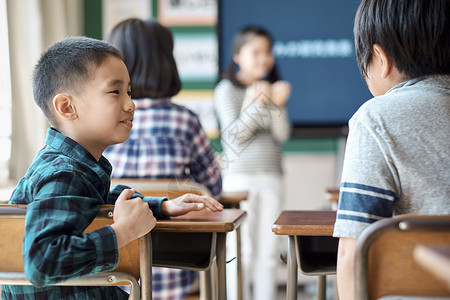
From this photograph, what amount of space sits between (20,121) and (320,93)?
1.96 m

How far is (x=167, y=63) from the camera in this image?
2045mm

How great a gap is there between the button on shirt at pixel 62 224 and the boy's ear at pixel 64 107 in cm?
5

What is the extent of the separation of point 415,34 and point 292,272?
636 mm

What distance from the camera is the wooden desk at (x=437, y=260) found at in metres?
0.62

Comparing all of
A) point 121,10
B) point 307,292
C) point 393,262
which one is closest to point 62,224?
point 393,262

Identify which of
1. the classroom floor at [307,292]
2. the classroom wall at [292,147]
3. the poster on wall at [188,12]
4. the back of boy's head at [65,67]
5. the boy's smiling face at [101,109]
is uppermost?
the poster on wall at [188,12]

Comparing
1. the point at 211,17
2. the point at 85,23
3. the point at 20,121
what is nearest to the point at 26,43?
the point at 20,121

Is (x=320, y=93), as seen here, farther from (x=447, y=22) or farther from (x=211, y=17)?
(x=447, y=22)

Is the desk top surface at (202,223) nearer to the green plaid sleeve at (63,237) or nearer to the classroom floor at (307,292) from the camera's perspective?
the green plaid sleeve at (63,237)

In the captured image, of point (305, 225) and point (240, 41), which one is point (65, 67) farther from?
point (240, 41)

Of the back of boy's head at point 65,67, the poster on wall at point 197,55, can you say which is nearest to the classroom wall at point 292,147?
the poster on wall at point 197,55

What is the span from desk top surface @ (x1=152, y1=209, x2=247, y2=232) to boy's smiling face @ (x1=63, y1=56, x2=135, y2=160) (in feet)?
0.75

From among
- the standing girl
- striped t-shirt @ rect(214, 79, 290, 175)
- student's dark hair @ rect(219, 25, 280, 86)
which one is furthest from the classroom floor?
student's dark hair @ rect(219, 25, 280, 86)

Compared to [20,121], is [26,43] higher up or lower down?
higher up
